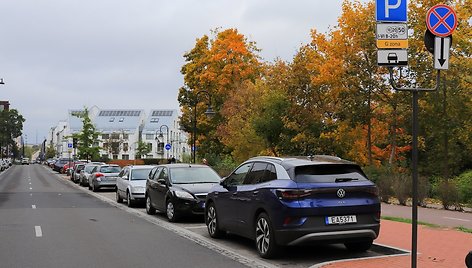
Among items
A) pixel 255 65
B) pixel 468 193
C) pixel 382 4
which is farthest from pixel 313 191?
pixel 255 65

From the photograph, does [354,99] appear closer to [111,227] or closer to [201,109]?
[111,227]

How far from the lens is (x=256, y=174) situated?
31.2 feet

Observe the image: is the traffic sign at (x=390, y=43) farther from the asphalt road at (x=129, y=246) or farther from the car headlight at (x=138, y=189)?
the car headlight at (x=138, y=189)

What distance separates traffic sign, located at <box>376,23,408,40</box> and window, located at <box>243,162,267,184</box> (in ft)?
11.6

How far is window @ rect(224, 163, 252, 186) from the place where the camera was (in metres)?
9.98

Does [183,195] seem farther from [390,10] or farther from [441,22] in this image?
[441,22]

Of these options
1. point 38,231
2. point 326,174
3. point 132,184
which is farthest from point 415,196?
point 132,184

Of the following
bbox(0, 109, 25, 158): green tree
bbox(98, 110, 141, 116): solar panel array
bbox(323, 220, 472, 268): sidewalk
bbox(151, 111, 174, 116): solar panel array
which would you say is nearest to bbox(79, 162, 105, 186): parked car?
bbox(323, 220, 472, 268): sidewalk

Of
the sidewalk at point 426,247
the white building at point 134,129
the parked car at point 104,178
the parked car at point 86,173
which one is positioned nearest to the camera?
the sidewalk at point 426,247

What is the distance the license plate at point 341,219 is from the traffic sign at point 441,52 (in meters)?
2.97

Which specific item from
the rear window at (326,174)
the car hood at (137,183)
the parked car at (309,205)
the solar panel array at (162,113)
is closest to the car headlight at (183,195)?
the parked car at (309,205)

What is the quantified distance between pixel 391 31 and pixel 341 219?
3171 mm

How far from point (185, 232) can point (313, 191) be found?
478 centimetres

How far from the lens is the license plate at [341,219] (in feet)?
27.3
